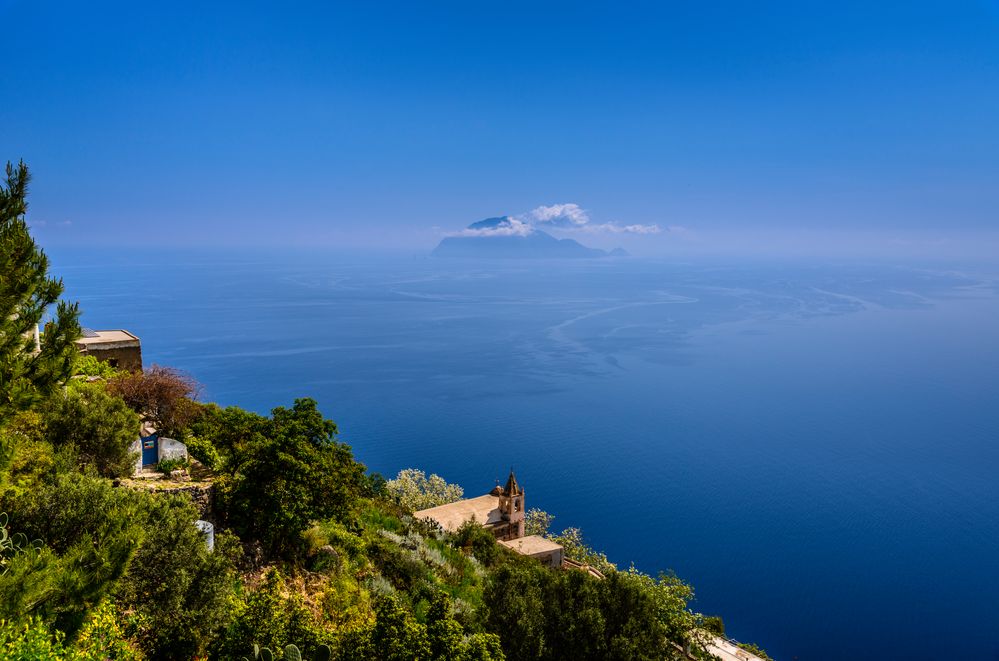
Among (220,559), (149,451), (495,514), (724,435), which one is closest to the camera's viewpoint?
(220,559)

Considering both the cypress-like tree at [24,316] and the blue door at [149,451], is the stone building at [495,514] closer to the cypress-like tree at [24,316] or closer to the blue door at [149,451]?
the blue door at [149,451]

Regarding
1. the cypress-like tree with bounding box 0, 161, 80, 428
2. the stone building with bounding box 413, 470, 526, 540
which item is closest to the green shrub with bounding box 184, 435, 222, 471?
the cypress-like tree with bounding box 0, 161, 80, 428

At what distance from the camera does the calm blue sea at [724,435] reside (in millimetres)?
40969

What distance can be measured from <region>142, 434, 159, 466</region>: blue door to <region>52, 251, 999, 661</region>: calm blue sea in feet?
112

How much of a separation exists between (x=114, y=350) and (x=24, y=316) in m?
20.0

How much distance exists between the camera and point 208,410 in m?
22.0

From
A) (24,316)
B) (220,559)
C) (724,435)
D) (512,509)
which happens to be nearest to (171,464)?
(220,559)

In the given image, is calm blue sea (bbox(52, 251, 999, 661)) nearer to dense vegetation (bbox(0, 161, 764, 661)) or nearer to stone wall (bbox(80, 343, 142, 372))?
dense vegetation (bbox(0, 161, 764, 661))

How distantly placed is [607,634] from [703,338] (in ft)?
409

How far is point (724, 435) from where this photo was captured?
2822 inches

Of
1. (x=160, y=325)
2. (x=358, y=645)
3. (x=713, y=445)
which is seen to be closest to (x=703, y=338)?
(x=713, y=445)

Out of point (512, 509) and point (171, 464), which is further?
point (512, 509)

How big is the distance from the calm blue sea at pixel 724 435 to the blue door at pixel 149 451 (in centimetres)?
3405

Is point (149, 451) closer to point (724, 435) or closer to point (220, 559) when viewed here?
point (220, 559)
